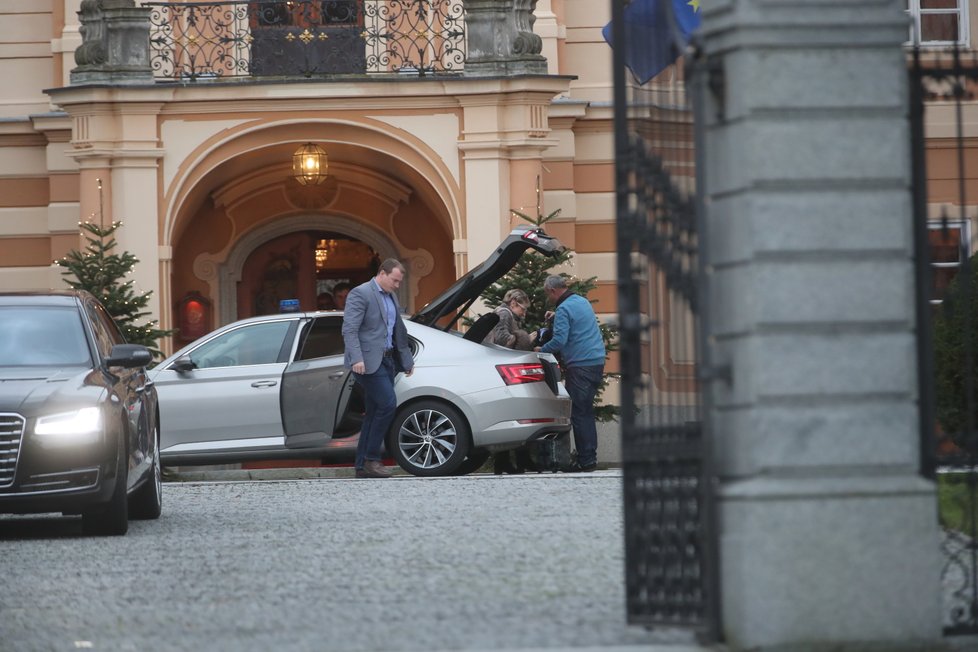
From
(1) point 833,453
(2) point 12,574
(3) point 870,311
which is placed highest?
(3) point 870,311

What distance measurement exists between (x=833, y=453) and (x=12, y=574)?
4537mm

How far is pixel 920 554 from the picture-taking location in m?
6.38

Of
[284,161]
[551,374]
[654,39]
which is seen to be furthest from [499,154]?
[654,39]

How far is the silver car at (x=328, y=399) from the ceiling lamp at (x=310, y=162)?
664 centimetres

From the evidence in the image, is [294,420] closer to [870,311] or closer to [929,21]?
[870,311]

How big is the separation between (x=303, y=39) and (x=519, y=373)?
7.71m

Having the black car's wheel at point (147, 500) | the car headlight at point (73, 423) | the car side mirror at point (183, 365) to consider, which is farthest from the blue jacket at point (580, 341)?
the car headlight at point (73, 423)

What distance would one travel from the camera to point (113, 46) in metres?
22.0

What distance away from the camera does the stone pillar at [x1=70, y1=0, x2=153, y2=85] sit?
21859 mm

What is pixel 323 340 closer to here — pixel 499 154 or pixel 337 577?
pixel 499 154

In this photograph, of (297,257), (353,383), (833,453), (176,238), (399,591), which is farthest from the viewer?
(297,257)

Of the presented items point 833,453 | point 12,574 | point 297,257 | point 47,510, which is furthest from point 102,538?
point 297,257

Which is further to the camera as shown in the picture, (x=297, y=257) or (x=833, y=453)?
(x=297, y=257)

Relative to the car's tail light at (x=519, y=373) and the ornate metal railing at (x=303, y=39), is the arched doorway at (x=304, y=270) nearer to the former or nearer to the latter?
the ornate metal railing at (x=303, y=39)
